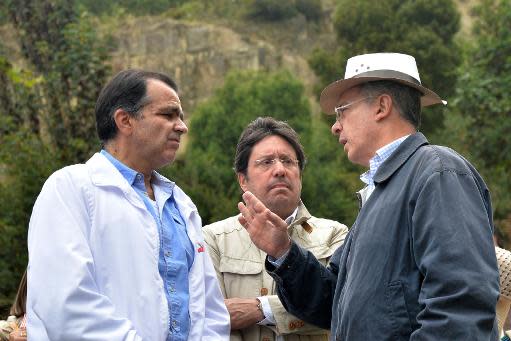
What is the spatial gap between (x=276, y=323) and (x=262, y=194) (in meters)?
0.73

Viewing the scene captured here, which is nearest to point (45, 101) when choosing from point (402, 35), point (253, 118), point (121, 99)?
point (121, 99)

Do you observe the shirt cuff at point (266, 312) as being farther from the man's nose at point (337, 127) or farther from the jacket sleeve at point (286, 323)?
the man's nose at point (337, 127)

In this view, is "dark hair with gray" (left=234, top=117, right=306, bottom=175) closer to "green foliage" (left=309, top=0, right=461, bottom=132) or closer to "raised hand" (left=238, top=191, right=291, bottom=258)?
"raised hand" (left=238, top=191, right=291, bottom=258)

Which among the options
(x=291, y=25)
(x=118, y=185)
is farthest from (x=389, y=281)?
(x=291, y=25)

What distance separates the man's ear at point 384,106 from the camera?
127 inches

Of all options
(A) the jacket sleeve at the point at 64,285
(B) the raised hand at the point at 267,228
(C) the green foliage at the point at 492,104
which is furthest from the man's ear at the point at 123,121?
(C) the green foliage at the point at 492,104

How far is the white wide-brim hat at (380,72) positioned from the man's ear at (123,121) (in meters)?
0.87

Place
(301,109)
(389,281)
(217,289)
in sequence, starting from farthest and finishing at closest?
(301,109)
(217,289)
(389,281)

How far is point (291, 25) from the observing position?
189ft

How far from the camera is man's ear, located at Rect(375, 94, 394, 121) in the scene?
3.24 meters

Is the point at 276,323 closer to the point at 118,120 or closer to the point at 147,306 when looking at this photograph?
the point at 147,306

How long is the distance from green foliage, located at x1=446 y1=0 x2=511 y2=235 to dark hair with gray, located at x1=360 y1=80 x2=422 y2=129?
54.5ft

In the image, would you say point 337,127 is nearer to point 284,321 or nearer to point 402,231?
point 402,231

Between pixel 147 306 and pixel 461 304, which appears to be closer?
pixel 461 304
